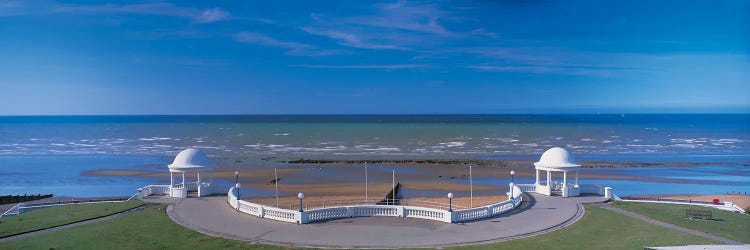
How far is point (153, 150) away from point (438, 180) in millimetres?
55026

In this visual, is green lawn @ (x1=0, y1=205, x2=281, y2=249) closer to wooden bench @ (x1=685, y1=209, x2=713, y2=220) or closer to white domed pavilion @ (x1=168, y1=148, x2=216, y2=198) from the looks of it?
white domed pavilion @ (x1=168, y1=148, x2=216, y2=198)

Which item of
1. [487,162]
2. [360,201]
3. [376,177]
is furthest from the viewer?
[487,162]

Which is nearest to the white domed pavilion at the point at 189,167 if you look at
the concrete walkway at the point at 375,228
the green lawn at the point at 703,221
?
the concrete walkway at the point at 375,228

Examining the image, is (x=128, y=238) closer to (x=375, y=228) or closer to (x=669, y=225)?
(x=375, y=228)

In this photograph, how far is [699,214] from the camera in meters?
26.3

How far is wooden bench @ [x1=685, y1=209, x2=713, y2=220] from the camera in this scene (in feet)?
84.7

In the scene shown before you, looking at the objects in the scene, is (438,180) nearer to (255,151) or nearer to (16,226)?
(16,226)

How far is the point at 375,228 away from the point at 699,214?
57.1ft

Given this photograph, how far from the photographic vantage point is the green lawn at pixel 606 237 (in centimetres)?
2025

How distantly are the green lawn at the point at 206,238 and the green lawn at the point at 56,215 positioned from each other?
1963mm

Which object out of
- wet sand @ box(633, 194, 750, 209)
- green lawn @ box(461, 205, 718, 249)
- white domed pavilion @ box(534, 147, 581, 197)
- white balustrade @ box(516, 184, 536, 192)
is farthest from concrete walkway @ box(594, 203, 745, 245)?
wet sand @ box(633, 194, 750, 209)

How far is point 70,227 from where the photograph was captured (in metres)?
24.0

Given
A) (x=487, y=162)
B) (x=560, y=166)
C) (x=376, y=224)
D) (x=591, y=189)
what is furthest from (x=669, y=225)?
(x=487, y=162)

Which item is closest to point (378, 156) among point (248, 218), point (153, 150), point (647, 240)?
point (153, 150)
